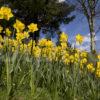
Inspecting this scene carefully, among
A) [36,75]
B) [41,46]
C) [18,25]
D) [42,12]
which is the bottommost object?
[36,75]

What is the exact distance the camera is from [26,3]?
40062 mm

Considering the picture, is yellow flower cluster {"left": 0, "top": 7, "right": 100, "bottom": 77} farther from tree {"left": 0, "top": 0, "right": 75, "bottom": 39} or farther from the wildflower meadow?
tree {"left": 0, "top": 0, "right": 75, "bottom": 39}

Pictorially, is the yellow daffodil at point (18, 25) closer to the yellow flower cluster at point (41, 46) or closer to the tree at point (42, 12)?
the yellow flower cluster at point (41, 46)

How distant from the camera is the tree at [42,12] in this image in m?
40.3

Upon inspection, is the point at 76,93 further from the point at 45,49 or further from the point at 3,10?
the point at 3,10

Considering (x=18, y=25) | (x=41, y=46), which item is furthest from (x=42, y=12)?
(x=18, y=25)

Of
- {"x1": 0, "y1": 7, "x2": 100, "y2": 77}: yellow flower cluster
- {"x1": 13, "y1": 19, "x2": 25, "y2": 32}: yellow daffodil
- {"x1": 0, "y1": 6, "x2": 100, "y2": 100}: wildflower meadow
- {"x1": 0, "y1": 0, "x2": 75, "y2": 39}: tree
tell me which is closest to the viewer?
{"x1": 0, "y1": 6, "x2": 100, "y2": 100}: wildflower meadow

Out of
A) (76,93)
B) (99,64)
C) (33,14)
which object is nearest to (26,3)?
(33,14)

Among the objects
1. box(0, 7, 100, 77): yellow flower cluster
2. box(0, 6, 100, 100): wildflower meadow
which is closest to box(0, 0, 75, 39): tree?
box(0, 7, 100, 77): yellow flower cluster

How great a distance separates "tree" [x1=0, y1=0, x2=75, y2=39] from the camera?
4028 centimetres

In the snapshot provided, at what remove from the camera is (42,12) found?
4162cm

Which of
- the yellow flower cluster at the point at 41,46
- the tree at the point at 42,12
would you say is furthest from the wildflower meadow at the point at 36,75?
the tree at the point at 42,12

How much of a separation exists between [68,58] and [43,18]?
3312 centimetres

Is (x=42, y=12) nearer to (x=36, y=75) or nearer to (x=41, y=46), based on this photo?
(x=41, y=46)
